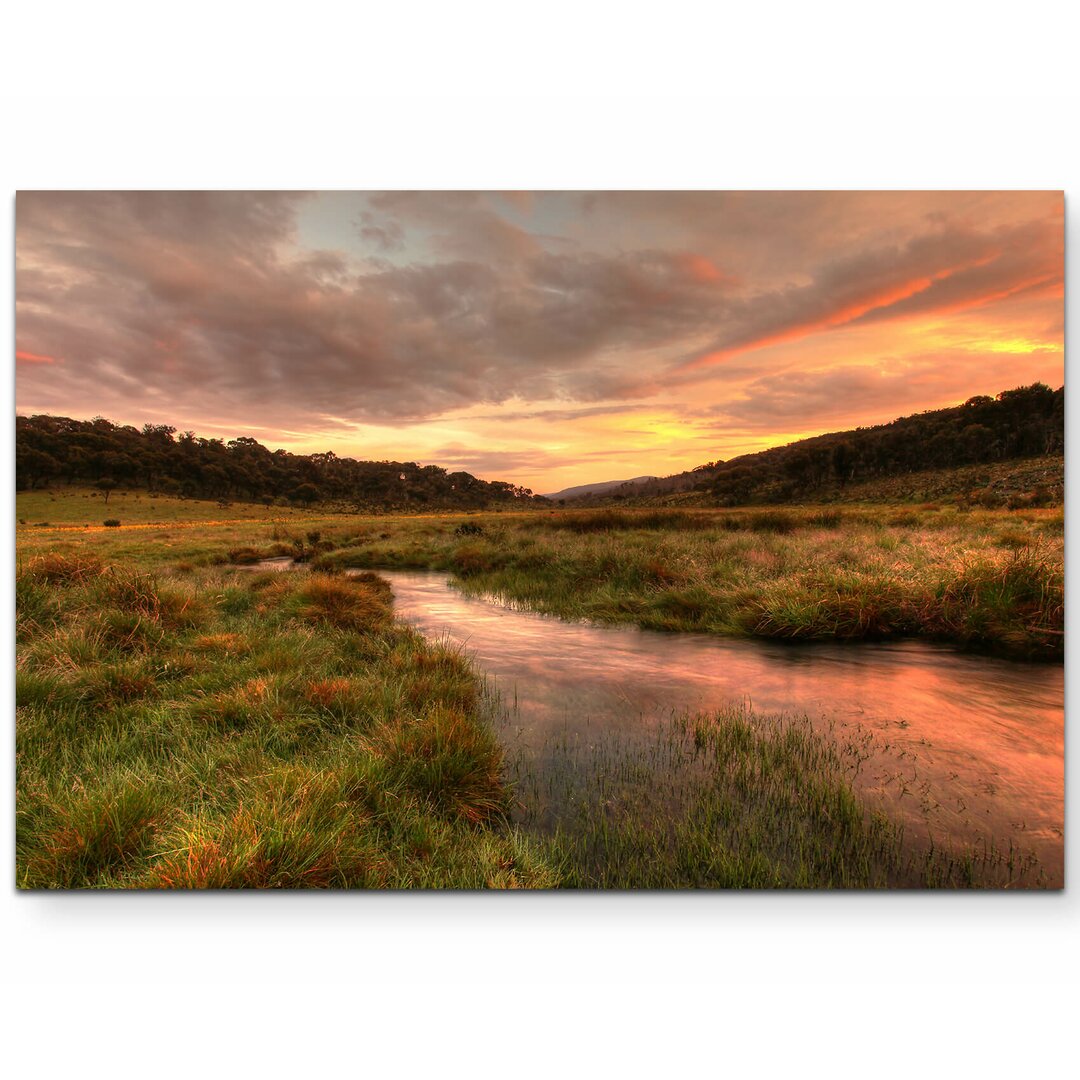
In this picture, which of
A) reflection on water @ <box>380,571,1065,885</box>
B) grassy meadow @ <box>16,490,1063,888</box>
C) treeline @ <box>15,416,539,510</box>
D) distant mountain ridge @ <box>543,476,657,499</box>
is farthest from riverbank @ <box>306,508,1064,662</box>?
treeline @ <box>15,416,539,510</box>

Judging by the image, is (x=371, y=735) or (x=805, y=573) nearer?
(x=371, y=735)

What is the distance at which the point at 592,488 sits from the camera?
664cm

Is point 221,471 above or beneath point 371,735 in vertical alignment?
above

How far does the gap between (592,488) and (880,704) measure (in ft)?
12.1

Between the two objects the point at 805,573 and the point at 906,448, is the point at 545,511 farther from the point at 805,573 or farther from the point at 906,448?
the point at 906,448

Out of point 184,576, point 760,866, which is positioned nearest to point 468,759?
point 760,866

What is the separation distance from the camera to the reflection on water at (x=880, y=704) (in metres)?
3.39

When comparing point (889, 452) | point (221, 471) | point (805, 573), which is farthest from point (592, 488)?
point (221, 471)

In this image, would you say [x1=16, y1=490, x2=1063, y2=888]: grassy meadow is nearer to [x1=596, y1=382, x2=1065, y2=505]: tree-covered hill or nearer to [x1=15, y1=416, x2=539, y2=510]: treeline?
[x1=15, y1=416, x2=539, y2=510]: treeline

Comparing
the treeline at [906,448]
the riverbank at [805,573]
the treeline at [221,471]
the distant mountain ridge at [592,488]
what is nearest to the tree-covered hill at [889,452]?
the treeline at [906,448]

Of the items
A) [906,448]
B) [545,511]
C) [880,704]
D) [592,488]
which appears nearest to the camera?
[880,704]

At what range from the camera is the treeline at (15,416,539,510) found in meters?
4.82
